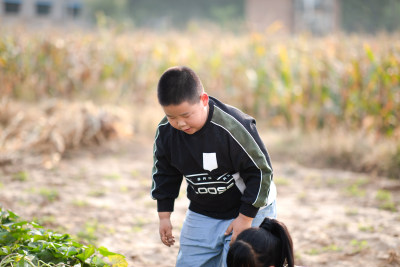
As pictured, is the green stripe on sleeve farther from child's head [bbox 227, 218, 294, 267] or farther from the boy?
child's head [bbox 227, 218, 294, 267]

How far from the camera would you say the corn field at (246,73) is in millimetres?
6613

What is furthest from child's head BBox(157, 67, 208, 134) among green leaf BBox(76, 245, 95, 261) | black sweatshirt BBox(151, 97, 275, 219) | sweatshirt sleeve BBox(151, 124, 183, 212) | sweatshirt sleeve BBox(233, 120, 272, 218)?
green leaf BBox(76, 245, 95, 261)

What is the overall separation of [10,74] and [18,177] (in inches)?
138

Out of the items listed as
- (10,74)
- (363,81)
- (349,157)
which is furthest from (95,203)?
(10,74)

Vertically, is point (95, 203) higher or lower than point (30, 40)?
lower

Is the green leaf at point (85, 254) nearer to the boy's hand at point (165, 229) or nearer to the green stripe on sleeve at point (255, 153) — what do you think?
the boy's hand at point (165, 229)

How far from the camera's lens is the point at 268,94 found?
791 centimetres

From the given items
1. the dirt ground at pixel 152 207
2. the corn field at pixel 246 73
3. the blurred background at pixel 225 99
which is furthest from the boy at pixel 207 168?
the corn field at pixel 246 73

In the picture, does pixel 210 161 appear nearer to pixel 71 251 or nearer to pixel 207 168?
pixel 207 168

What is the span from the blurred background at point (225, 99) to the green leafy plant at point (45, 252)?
47.9 inches

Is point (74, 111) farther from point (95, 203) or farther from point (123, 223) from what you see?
point (123, 223)

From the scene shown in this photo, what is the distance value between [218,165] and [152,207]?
2609 mm

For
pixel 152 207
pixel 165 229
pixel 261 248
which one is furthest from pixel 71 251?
pixel 152 207

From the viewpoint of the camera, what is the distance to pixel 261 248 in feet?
7.18
